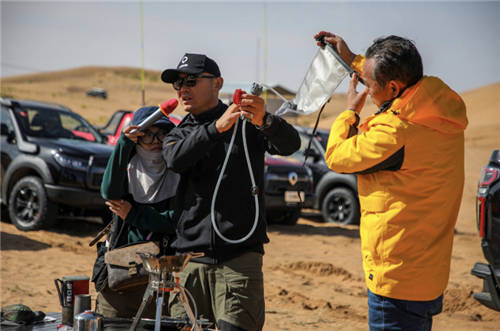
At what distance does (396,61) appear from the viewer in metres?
2.71

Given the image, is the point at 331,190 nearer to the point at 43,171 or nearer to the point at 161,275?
the point at 43,171

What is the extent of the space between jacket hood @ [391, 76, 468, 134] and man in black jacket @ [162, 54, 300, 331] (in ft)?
2.30

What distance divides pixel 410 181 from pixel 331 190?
1016 centimetres

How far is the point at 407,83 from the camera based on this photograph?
9.06ft

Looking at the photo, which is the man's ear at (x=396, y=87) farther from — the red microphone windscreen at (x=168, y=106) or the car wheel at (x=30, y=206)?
the car wheel at (x=30, y=206)

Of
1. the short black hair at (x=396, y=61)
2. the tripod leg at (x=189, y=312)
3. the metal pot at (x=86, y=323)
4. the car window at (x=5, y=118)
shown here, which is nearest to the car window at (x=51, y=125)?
the car window at (x=5, y=118)

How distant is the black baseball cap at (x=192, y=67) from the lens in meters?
3.34

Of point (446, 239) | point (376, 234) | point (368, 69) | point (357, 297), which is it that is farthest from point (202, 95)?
point (357, 297)

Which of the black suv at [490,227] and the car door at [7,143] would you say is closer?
the black suv at [490,227]

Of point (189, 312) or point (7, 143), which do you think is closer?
point (189, 312)

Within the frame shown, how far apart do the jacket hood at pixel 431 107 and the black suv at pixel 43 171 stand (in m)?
7.17

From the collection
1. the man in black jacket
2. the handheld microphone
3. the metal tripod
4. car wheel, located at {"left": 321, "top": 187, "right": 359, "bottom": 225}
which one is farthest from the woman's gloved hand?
car wheel, located at {"left": 321, "top": 187, "right": 359, "bottom": 225}

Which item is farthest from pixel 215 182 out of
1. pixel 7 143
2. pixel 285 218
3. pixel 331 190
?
pixel 331 190

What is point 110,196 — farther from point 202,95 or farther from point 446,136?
point 446,136
